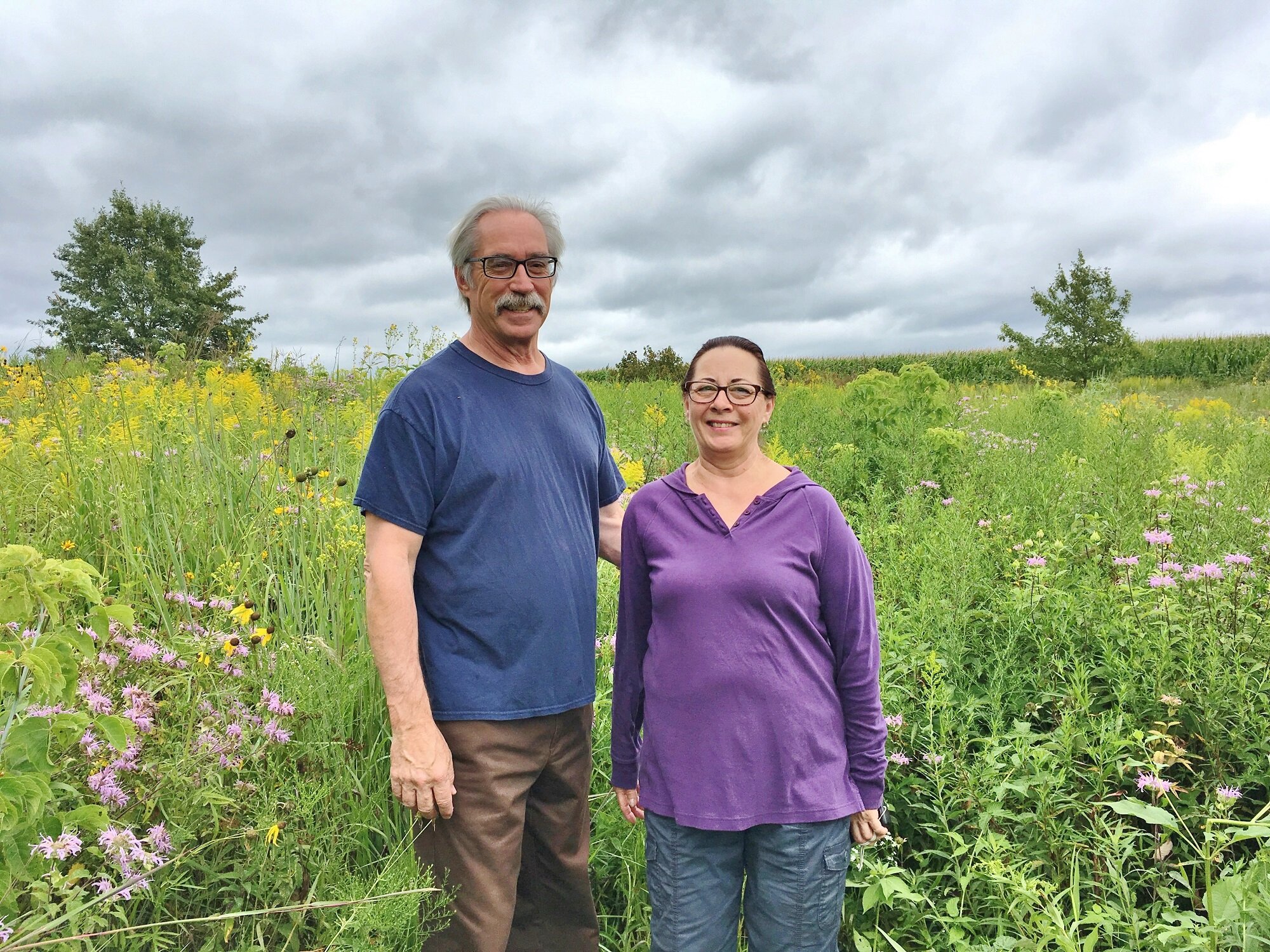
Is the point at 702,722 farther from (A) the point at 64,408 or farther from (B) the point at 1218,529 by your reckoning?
(A) the point at 64,408

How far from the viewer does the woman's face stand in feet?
6.28

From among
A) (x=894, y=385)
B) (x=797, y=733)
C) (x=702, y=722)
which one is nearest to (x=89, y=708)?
(x=702, y=722)

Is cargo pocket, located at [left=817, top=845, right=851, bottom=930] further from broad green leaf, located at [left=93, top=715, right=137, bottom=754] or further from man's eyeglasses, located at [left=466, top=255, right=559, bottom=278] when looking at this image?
man's eyeglasses, located at [left=466, top=255, right=559, bottom=278]

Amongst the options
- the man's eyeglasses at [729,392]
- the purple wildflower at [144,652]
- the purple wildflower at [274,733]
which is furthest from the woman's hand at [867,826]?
the purple wildflower at [144,652]

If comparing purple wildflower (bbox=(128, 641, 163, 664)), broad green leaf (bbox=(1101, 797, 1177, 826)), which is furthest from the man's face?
broad green leaf (bbox=(1101, 797, 1177, 826))

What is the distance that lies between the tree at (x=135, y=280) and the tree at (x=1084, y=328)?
2820 cm

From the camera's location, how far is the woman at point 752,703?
1.77m

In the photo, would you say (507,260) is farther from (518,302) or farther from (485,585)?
(485,585)

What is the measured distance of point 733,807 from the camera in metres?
1.75

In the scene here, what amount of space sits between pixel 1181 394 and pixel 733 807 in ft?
88.2

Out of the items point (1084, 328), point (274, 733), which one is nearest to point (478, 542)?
point (274, 733)

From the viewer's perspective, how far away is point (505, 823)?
6.98ft

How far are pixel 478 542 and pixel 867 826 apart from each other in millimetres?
1189

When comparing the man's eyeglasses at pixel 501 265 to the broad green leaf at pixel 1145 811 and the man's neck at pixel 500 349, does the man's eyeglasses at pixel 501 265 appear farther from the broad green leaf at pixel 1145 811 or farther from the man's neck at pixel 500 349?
the broad green leaf at pixel 1145 811
